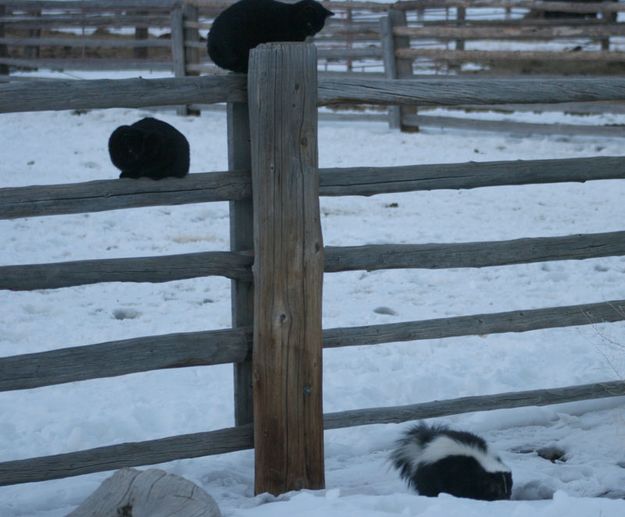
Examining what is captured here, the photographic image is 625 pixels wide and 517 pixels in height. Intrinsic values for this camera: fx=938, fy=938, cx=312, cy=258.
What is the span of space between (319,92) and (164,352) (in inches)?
45.2

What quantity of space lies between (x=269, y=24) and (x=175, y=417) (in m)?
1.90

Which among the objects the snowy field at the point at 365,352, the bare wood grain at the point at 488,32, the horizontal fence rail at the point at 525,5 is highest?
the horizontal fence rail at the point at 525,5

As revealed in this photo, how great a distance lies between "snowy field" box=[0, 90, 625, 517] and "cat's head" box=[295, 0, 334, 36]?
184 cm

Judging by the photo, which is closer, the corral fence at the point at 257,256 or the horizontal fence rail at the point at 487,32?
the corral fence at the point at 257,256

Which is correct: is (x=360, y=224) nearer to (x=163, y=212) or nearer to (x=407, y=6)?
(x=163, y=212)

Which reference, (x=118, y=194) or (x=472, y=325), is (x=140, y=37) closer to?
(x=472, y=325)

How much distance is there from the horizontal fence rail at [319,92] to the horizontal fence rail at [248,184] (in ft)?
0.92

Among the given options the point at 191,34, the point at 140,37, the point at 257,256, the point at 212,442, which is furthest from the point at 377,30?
the point at 212,442

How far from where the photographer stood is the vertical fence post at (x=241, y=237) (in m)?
3.59

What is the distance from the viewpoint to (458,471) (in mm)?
3605

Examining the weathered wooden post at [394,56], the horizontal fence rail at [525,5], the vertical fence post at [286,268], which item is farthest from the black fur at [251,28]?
the horizontal fence rail at [525,5]

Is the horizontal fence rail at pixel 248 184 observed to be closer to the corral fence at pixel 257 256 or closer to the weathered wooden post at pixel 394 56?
the corral fence at pixel 257 256

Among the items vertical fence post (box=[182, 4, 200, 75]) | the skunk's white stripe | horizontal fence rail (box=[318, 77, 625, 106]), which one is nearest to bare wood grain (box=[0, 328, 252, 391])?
the skunk's white stripe

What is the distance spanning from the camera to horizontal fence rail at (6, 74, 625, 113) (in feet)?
10.8
